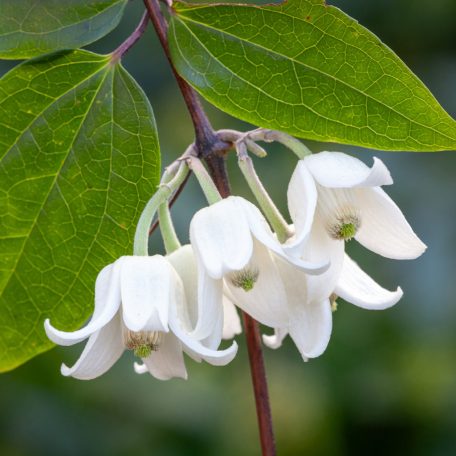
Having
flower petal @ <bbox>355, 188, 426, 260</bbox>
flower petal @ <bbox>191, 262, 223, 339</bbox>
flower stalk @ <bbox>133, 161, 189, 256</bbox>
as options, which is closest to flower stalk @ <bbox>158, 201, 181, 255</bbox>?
flower stalk @ <bbox>133, 161, 189, 256</bbox>

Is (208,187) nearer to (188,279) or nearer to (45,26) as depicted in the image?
(188,279)

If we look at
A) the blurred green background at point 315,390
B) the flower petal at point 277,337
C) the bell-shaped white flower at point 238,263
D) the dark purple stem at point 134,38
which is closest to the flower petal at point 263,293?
the bell-shaped white flower at point 238,263

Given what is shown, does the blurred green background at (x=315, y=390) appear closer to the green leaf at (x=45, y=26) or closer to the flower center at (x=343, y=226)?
the green leaf at (x=45, y=26)

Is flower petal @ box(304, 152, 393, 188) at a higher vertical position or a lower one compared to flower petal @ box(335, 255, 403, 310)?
higher

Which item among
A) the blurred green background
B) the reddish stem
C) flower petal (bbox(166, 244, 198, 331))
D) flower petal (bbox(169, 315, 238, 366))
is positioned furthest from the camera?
the blurred green background

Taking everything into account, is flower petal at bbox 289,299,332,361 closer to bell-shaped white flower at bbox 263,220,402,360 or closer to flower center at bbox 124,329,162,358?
bell-shaped white flower at bbox 263,220,402,360

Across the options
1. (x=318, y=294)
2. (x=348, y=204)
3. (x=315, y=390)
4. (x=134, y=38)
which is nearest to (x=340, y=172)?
(x=348, y=204)

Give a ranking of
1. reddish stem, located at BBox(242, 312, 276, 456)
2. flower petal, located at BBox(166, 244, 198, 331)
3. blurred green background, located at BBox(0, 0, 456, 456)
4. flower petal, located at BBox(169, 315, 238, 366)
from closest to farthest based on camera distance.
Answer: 1. flower petal, located at BBox(169, 315, 238, 366)
2. flower petal, located at BBox(166, 244, 198, 331)
3. reddish stem, located at BBox(242, 312, 276, 456)
4. blurred green background, located at BBox(0, 0, 456, 456)
